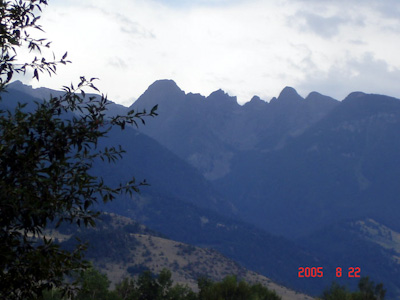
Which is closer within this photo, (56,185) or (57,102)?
(56,185)

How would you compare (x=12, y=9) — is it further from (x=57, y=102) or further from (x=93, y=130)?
(x=93, y=130)

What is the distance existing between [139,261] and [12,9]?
423ft

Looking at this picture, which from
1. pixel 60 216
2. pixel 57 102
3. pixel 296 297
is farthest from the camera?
pixel 296 297

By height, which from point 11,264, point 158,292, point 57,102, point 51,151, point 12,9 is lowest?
point 158,292

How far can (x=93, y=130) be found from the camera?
10.7 m

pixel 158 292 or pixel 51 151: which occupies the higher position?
pixel 51 151

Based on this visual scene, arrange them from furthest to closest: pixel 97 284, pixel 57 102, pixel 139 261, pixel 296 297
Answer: pixel 139 261, pixel 296 297, pixel 97 284, pixel 57 102

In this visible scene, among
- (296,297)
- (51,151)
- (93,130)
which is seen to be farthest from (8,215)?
(296,297)

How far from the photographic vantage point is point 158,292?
43.9 m

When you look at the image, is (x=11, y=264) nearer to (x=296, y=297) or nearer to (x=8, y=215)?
(x=8, y=215)

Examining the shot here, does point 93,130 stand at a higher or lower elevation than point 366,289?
higher

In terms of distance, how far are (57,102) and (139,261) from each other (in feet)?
423

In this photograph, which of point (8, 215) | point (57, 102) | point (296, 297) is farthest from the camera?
point (296, 297)

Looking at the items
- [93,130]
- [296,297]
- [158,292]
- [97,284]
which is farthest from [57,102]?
→ [296,297]
